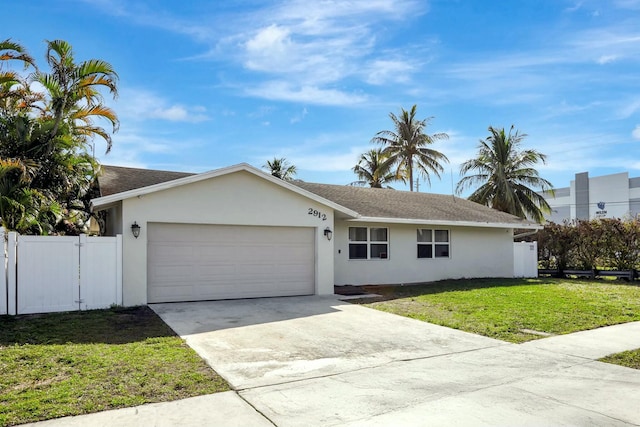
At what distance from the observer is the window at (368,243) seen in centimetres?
1515

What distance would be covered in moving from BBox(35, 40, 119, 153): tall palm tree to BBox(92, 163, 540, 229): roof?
7.27ft

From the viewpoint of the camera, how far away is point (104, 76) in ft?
38.2

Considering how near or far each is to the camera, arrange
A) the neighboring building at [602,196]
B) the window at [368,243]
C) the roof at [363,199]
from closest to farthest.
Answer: the roof at [363,199]
the window at [368,243]
the neighboring building at [602,196]

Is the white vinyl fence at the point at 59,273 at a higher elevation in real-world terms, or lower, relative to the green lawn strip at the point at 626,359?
higher

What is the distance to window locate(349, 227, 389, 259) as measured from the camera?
1515 centimetres

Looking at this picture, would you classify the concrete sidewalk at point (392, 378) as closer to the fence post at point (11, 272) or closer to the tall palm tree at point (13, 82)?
the fence post at point (11, 272)

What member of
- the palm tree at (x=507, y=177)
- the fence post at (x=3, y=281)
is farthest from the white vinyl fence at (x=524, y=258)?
the fence post at (x=3, y=281)

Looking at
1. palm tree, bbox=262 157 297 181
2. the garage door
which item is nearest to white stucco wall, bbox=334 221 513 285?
the garage door

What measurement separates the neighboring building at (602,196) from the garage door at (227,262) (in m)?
45.0

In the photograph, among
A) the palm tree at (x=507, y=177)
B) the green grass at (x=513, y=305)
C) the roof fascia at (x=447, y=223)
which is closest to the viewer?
the green grass at (x=513, y=305)

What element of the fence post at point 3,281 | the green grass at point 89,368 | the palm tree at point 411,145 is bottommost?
the green grass at point 89,368

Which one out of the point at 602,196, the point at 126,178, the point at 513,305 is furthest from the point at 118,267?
the point at 602,196

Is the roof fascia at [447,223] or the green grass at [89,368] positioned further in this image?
the roof fascia at [447,223]

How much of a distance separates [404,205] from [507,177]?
13904mm
